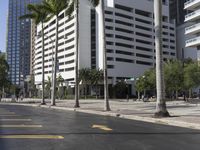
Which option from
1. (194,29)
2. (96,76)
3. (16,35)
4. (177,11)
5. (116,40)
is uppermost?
(177,11)

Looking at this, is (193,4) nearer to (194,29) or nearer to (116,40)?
(194,29)

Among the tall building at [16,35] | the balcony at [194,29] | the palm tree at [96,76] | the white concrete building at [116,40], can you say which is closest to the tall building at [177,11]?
the white concrete building at [116,40]

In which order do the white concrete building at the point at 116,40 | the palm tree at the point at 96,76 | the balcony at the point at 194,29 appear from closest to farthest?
1. the balcony at the point at 194,29
2. the palm tree at the point at 96,76
3. the white concrete building at the point at 116,40

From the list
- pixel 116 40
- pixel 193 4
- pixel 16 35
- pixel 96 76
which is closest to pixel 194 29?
pixel 193 4

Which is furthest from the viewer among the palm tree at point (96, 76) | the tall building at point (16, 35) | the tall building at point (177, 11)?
the tall building at point (177, 11)

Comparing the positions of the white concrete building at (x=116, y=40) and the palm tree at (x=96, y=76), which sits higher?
the white concrete building at (x=116, y=40)

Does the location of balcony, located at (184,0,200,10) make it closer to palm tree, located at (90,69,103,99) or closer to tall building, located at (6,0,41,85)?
palm tree, located at (90,69,103,99)

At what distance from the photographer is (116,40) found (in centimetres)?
11644

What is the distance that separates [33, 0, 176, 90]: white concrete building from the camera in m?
116

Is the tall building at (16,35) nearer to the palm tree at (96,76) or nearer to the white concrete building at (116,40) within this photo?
the white concrete building at (116,40)

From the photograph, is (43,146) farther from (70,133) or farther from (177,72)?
(177,72)

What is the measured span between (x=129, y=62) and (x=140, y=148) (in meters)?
111

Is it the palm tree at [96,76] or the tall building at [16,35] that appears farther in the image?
the tall building at [16,35]

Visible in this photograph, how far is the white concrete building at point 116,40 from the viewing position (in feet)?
Answer: 381
